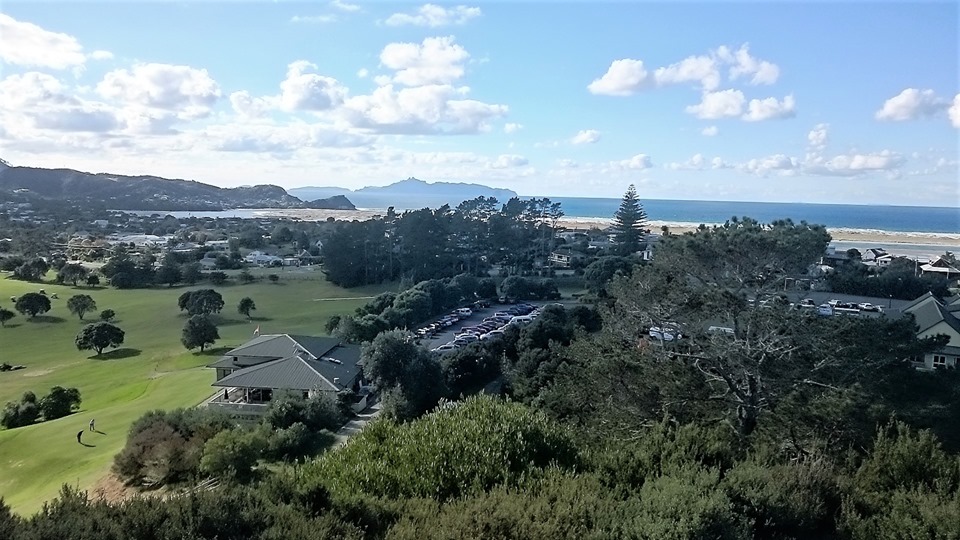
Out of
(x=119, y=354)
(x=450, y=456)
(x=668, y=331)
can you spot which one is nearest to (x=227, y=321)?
(x=119, y=354)

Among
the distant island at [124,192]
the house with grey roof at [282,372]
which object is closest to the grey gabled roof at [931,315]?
the house with grey roof at [282,372]

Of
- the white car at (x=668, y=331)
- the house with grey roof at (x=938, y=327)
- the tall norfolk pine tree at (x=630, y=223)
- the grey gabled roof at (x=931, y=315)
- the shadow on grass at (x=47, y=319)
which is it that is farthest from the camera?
the tall norfolk pine tree at (x=630, y=223)

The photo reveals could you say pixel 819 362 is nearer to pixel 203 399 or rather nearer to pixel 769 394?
pixel 769 394

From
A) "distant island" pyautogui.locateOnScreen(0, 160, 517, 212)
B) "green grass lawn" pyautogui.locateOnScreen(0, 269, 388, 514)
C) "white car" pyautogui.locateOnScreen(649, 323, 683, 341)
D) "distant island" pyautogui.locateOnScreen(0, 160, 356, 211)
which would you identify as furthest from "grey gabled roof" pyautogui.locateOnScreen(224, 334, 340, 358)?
"distant island" pyautogui.locateOnScreen(0, 160, 356, 211)

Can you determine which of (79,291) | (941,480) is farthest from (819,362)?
(79,291)

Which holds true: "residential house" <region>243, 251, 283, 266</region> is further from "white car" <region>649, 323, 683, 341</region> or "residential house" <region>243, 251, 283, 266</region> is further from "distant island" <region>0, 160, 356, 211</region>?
"distant island" <region>0, 160, 356, 211</region>

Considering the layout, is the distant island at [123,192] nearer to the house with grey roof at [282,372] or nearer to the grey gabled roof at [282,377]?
the house with grey roof at [282,372]

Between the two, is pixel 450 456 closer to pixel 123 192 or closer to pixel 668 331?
pixel 668 331
